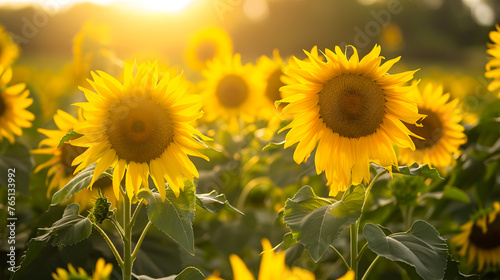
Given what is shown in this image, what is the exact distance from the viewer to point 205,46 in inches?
192

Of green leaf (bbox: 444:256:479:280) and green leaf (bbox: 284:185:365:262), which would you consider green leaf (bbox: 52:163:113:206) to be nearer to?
green leaf (bbox: 284:185:365:262)

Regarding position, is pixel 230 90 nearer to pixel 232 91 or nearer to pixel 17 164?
pixel 232 91

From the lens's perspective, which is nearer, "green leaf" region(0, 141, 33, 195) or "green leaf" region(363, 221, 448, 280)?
"green leaf" region(363, 221, 448, 280)

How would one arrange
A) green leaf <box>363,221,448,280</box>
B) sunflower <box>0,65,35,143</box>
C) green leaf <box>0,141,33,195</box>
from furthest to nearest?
sunflower <box>0,65,35,143</box> < green leaf <box>0,141,33,195</box> < green leaf <box>363,221,448,280</box>

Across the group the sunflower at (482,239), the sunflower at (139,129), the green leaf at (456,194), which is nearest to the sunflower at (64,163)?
the sunflower at (139,129)

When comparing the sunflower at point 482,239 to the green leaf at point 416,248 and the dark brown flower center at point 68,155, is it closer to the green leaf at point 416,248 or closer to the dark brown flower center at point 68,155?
the green leaf at point 416,248

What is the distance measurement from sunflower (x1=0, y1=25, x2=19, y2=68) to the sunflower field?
0.6 inches

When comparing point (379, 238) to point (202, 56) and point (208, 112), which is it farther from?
point (202, 56)

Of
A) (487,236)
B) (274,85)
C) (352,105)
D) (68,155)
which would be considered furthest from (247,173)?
(352,105)

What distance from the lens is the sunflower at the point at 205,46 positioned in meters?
4.81

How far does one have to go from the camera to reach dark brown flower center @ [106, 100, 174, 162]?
1.63 meters

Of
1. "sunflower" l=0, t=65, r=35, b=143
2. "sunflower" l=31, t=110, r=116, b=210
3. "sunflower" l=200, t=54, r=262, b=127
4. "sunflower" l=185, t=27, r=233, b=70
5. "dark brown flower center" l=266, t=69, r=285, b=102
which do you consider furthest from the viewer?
"sunflower" l=185, t=27, r=233, b=70

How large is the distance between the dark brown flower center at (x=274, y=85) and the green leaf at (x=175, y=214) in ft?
6.79

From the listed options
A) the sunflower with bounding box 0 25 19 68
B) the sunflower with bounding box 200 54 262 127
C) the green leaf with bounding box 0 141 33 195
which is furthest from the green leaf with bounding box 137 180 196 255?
the sunflower with bounding box 0 25 19 68
